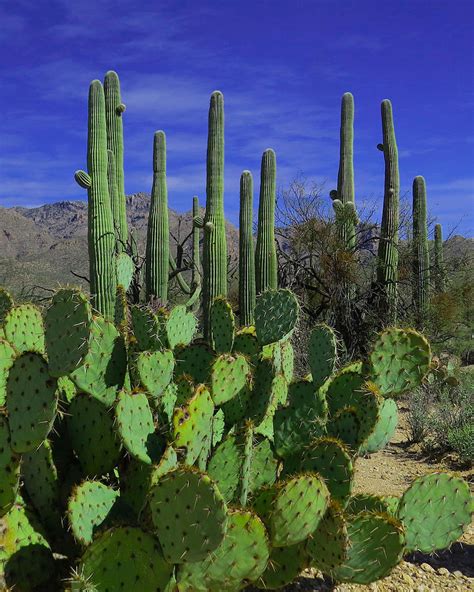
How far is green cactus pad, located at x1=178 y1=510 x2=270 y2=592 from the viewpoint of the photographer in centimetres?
338

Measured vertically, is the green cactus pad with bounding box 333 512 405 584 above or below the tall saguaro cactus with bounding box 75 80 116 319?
below

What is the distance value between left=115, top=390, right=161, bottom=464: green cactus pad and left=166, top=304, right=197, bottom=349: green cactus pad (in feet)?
2.80

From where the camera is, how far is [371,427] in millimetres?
4074

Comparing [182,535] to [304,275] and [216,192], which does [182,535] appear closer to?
[216,192]

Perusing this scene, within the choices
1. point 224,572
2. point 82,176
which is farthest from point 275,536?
point 82,176

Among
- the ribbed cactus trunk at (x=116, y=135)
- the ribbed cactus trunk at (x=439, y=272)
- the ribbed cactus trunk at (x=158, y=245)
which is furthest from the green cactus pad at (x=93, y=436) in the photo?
the ribbed cactus trunk at (x=439, y=272)

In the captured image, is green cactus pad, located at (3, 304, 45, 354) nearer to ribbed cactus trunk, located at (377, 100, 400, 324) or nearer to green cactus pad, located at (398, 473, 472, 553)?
green cactus pad, located at (398, 473, 472, 553)

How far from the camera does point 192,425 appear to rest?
3598 mm

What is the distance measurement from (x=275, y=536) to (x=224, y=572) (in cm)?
31

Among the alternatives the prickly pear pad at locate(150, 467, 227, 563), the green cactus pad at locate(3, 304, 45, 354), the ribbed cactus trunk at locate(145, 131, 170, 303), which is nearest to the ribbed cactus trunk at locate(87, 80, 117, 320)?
the ribbed cactus trunk at locate(145, 131, 170, 303)

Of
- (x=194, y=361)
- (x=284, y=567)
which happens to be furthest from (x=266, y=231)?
(x=284, y=567)

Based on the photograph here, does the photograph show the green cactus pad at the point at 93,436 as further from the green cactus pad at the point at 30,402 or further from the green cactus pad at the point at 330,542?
the green cactus pad at the point at 330,542

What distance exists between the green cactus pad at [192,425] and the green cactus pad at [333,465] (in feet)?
2.09

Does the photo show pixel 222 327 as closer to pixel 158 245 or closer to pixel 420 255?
pixel 158 245
